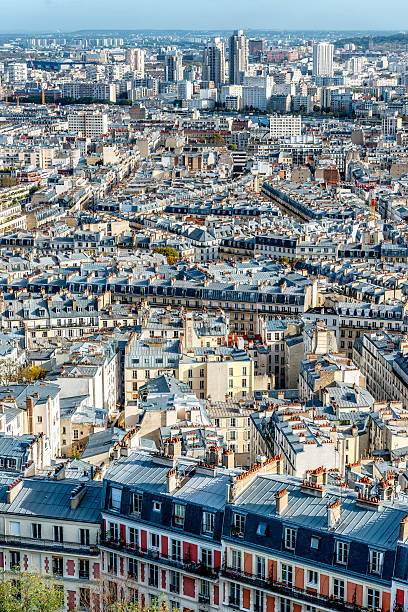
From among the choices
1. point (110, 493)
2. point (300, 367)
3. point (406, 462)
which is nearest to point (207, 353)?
point (300, 367)

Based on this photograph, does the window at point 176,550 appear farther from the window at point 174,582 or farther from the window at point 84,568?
the window at point 84,568

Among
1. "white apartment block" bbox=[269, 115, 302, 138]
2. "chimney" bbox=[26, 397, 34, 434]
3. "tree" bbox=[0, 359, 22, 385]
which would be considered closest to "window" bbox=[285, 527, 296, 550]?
"chimney" bbox=[26, 397, 34, 434]

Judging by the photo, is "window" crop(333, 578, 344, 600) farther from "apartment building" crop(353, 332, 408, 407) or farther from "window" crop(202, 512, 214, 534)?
"apartment building" crop(353, 332, 408, 407)

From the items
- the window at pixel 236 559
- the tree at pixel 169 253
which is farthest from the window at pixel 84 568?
the tree at pixel 169 253

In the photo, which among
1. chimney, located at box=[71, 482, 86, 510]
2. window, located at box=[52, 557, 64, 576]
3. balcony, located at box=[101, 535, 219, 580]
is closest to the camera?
balcony, located at box=[101, 535, 219, 580]

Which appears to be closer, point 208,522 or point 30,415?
point 208,522

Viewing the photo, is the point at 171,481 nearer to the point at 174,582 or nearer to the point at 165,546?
the point at 165,546

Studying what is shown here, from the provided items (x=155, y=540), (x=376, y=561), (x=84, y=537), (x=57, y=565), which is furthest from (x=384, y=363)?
(x=376, y=561)
